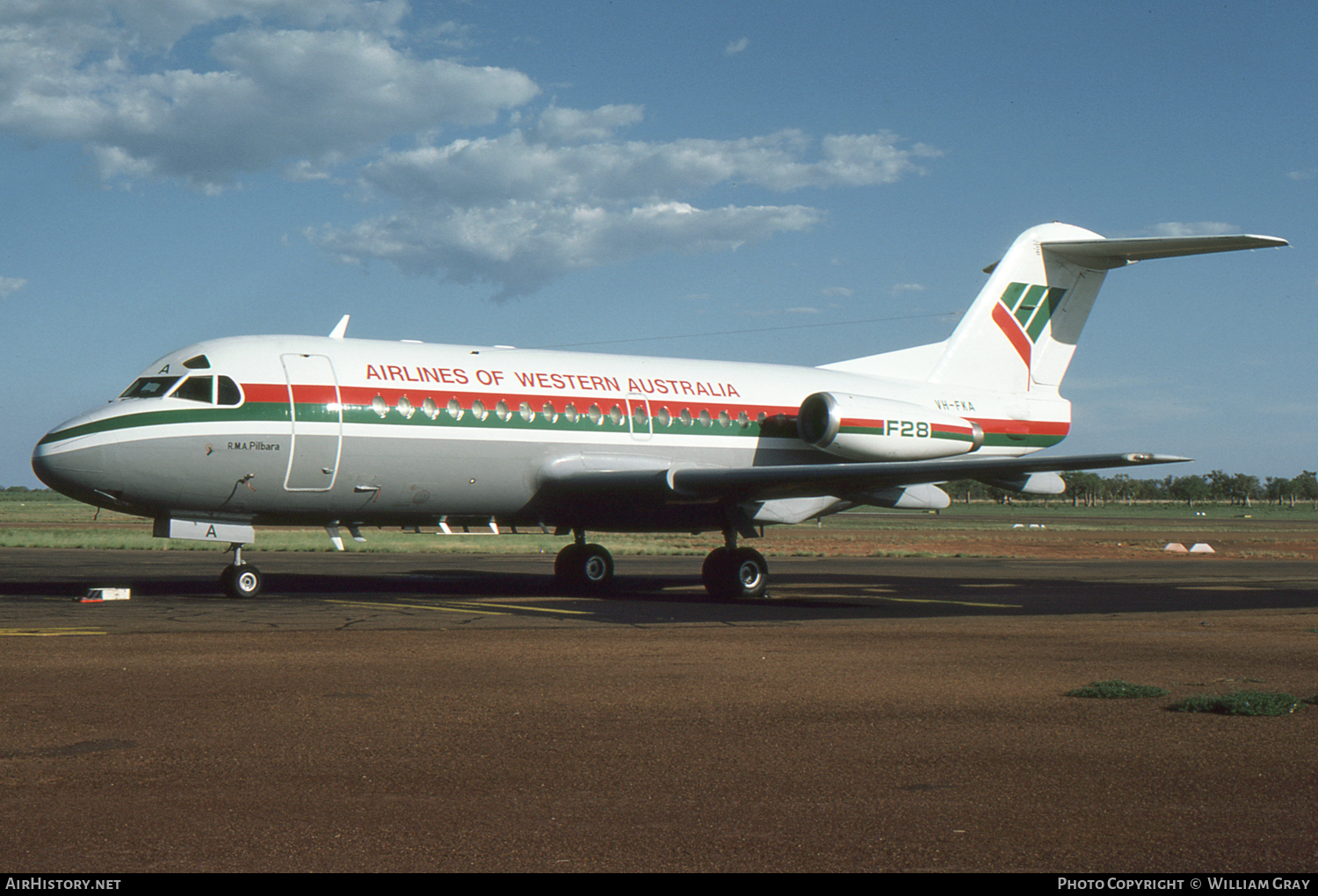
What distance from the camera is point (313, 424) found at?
18.7 m

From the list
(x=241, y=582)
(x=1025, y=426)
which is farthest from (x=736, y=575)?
(x=1025, y=426)

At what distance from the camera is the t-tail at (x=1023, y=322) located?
26234 millimetres

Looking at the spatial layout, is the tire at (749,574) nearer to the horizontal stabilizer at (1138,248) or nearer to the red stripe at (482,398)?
the red stripe at (482,398)

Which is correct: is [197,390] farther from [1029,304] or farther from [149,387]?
[1029,304]

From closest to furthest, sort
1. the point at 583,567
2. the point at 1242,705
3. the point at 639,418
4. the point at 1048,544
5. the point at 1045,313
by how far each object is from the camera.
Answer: the point at 1242,705
the point at 639,418
the point at 583,567
the point at 1045,313
the point at 1048,544

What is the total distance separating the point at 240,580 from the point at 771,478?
9301 mm

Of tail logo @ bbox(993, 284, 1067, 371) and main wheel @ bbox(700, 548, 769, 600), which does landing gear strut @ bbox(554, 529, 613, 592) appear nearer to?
main wheel @ bbox(700, 548, 769, 600)

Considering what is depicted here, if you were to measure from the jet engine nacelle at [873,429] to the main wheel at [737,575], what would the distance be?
3.21 m

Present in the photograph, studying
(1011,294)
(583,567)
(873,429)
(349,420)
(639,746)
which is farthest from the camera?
(1011,294)

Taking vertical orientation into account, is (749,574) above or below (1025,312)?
below

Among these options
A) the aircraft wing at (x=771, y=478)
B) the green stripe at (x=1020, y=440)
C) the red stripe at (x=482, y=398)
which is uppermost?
the red stripe at (x=482, y=398)

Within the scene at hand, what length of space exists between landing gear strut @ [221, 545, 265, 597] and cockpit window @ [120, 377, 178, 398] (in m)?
2.80

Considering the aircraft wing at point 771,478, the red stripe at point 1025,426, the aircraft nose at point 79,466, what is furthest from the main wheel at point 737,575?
the aircraft nose at point 79,466
